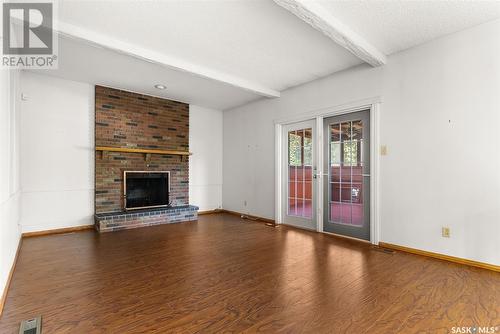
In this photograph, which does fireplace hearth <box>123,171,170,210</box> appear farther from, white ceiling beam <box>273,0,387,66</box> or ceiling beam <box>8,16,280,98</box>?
white ceiling beam <box>273,0,387,66</box>

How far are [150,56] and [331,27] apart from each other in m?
2.34

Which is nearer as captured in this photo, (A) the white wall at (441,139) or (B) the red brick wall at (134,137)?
(A) the white wall at (441,139)

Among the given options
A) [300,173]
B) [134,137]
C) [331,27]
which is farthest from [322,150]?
[134,137]

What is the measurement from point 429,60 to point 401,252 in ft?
8.19

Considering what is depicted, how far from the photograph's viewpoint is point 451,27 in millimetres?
2891

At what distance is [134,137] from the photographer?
522 cm

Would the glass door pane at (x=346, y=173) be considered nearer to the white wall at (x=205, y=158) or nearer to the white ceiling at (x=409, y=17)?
the white ceiling at (x=409, y=17)

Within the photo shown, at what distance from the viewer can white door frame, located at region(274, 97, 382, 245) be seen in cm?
368

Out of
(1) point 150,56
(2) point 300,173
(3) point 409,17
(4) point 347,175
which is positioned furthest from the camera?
Result: (2) point 300,173

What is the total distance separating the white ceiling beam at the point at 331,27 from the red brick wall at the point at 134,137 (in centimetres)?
392

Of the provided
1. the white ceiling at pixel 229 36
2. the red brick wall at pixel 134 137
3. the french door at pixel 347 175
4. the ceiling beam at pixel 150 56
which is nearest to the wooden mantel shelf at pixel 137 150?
the red brick wall at pixel 134 137

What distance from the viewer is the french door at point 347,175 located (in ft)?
12.8

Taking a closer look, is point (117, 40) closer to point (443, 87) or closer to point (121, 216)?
point (121, 216)

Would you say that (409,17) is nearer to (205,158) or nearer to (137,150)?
(137,150)
